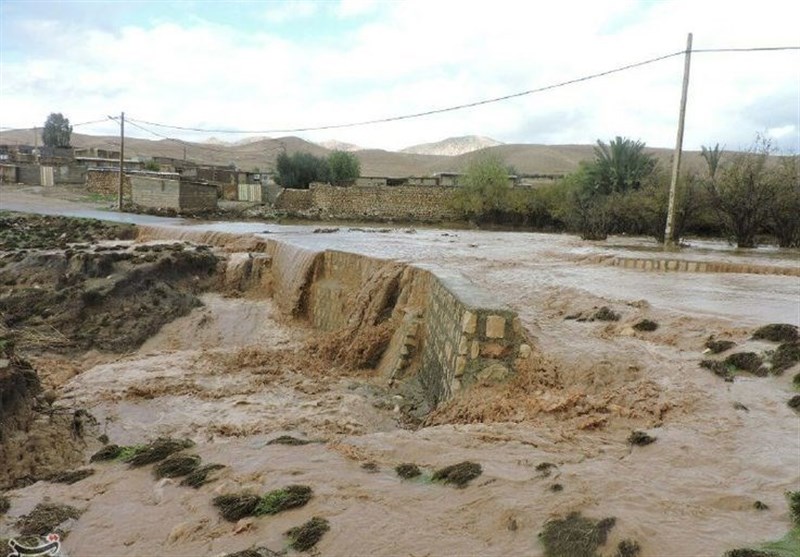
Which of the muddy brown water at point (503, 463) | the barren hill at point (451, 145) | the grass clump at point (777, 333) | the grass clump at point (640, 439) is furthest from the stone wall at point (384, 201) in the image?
the barren hill at point (451, 145)

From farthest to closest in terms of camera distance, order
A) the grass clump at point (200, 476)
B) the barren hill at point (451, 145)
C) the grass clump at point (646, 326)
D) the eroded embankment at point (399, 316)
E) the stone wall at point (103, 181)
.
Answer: the barren hill at point (451, 145) < the stone wall at point (103, 181) < the grass clump at point (646, 326) < the eroded embankment at point (399, 316) < the grass clump at point (200, 476)

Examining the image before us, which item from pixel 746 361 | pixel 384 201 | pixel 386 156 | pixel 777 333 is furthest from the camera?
pixel 386 156

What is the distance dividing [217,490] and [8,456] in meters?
2.98

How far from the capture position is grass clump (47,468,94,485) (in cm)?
457

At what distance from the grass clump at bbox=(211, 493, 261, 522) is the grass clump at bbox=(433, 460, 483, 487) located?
1081 millimetres

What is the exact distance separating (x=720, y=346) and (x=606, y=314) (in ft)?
5.62

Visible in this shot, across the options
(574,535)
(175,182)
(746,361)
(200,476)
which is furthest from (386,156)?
(574,535)

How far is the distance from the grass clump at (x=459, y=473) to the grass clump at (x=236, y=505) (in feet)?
3.55

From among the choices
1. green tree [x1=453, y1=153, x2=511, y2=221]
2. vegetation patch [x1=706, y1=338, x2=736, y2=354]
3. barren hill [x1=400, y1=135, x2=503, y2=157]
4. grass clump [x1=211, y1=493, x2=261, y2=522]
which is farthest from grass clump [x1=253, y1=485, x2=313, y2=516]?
barren hill [x1=400, y1=135, x2=503, y2=157]

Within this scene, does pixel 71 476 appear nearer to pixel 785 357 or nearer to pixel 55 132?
pixel 785 357

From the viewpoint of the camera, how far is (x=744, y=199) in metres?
20.4

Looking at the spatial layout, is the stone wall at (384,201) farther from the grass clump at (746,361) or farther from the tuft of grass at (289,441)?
the tuft of grass at (289,441)

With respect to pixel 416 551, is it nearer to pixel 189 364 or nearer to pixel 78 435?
pixel 78 435

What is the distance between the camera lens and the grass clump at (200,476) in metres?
4.21
